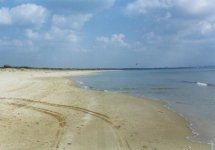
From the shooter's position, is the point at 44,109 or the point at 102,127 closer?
the point at 102,127

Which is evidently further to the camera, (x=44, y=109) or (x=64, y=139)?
(x=44, y=109)

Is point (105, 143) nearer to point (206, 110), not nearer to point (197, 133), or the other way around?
point (197, 133)

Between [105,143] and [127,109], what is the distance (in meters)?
8.22

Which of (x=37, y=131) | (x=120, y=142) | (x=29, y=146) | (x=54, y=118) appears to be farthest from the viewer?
(x=54, y=118)

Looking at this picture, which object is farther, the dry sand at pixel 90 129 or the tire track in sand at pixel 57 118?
the tire track in sand at pixel 57 118

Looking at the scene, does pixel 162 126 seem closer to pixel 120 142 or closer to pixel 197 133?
pixel 197 133

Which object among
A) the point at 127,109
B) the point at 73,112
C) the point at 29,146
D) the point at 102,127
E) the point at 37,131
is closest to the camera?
the point at 29,146

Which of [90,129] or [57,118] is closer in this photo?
[90,129]

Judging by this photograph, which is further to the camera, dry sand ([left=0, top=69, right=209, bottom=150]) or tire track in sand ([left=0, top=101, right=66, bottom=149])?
tire track in sand ([left=0, top=101, right=66, bottom=149])

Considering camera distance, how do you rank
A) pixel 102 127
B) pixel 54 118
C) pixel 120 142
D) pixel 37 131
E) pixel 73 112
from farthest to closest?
pixel 73 112 → pixel 54 118 → pixel 102 127 → pixel 37 131 → pixel 120 142

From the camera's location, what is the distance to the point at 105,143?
33.9 feet

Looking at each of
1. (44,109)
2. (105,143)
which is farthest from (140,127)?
(44,109)

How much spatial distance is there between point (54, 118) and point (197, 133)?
6.45 m

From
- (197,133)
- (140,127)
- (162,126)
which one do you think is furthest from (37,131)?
(197,133)
